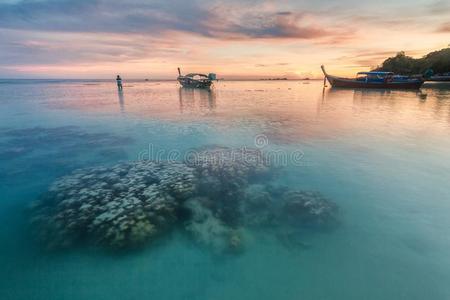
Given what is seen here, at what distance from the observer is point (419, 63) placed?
100 metres

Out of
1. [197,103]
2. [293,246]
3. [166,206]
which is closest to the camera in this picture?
[293,246]

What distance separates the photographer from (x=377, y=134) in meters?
16.2

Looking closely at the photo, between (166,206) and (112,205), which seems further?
(166,206)

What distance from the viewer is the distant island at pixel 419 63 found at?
89.9 m

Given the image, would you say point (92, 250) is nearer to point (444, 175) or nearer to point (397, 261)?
point (397, 261)

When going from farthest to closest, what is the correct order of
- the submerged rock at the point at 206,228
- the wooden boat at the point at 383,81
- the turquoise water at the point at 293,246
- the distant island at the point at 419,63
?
the distant island at the point at 419,63, the wooden boat at the point at 383,81, the submerged rock at the point at 206,228, the turquoise water at the point at 293,246

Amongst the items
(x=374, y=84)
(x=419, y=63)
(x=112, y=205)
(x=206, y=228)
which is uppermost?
(x=419, y=63)

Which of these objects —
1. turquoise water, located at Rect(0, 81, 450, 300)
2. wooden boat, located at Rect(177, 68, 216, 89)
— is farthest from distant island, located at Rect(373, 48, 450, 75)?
turquoise water, located at Rect(0, 81, 450, 300)

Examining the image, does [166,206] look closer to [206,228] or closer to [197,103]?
[206,228]

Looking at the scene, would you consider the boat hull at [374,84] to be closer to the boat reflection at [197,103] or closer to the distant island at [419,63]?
the boat reflection at [197,103]

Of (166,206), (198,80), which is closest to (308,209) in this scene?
(166,206)

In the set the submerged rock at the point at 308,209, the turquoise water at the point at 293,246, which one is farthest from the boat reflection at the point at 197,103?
the submerged rock at the point at 308,209

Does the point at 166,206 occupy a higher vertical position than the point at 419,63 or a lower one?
lower

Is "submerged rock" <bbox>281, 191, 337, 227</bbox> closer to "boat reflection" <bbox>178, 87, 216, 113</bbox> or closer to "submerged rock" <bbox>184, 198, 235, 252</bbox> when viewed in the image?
"submerged rock" <bbox>184, 198, 235, 252</bbox>
